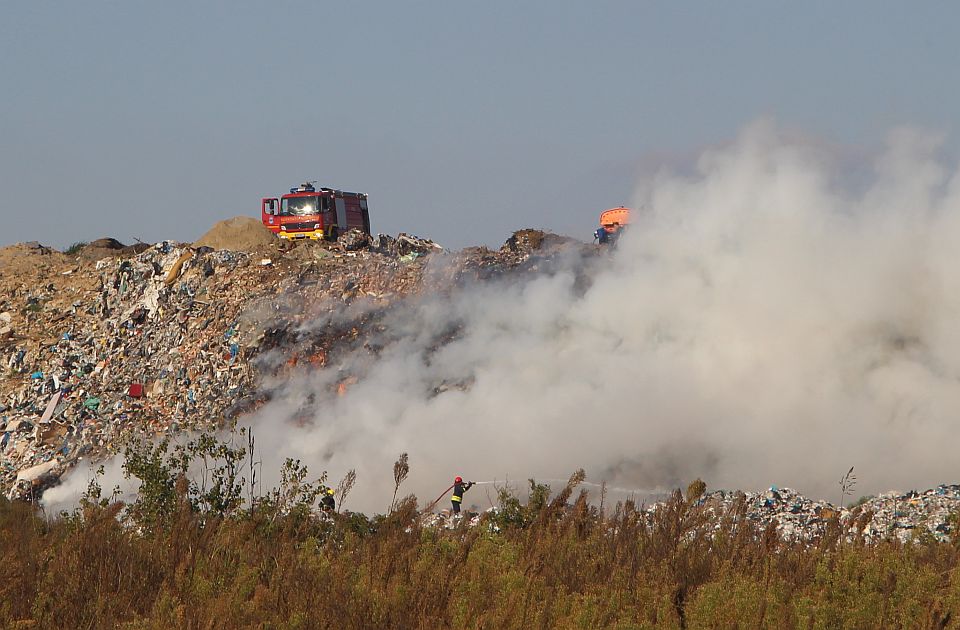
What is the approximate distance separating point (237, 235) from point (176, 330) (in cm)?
724

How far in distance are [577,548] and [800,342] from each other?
10258 mm

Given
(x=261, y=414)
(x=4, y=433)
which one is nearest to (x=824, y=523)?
(x=261, y=414)

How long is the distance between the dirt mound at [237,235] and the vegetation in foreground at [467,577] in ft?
62.6

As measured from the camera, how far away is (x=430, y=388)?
1855 centimetres

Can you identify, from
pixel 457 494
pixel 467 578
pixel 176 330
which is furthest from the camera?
pixel 176 330

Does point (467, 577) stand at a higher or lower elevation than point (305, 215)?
lower

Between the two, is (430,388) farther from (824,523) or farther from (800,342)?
(824,523)

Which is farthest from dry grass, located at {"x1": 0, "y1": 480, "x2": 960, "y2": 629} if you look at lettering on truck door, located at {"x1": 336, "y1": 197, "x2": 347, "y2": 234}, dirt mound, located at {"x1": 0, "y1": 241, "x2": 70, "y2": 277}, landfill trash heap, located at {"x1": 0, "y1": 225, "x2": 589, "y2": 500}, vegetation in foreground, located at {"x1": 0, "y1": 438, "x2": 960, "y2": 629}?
lettering on truck door, located at {"x1": 336, "y1": 197, "x2": 347, "y2": 234}

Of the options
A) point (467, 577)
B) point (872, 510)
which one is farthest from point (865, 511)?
point (467, 577)

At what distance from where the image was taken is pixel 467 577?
267 inches

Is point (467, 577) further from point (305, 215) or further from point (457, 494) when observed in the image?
point (305, 215)

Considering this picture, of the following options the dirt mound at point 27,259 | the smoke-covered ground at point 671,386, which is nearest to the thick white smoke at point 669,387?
the smoke-covered ground at point 671,386

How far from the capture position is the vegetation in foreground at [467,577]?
6.04 metres

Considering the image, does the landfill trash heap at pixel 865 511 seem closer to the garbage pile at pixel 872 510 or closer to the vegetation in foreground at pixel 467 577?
the garbage pile at pixel 872 510
